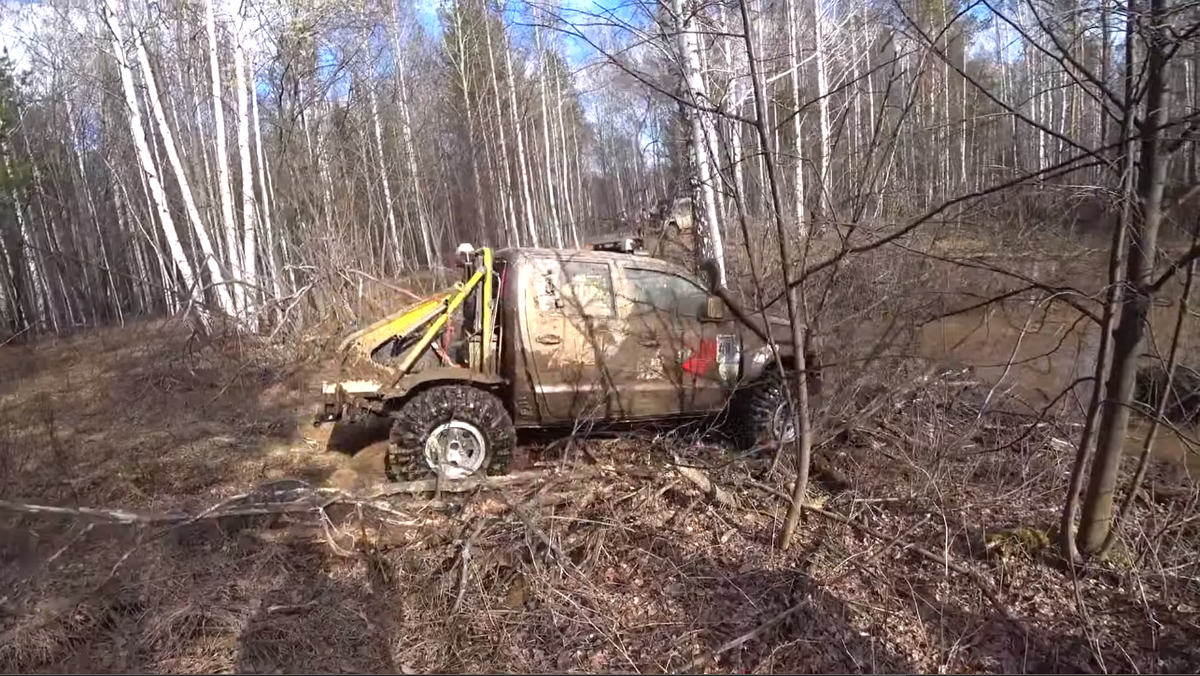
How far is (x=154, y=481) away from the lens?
564 cm

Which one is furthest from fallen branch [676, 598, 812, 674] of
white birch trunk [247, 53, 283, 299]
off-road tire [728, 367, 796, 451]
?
white birch trunk [247, 53, 283, 299]

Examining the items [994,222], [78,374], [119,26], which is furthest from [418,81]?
[994,222]

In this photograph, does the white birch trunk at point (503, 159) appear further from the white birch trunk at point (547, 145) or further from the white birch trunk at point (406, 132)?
the white birch trunk at point (406, 132)

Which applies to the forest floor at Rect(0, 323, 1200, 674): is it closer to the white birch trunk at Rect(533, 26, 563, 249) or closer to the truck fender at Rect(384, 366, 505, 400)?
the truck fender at Rect(384, 366, 505, 400)

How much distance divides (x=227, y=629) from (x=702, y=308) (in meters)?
3.86

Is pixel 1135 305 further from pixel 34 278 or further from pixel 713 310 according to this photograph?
pixel 34 278

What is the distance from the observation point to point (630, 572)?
3.83m

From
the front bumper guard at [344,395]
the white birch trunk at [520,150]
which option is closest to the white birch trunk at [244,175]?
the front bumper guard at [344,395]

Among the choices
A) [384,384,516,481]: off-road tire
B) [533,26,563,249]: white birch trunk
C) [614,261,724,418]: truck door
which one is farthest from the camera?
[533,26,563,249]: white birch trunk

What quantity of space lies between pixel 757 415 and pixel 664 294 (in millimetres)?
1265

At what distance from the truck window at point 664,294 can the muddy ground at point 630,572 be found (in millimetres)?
1076

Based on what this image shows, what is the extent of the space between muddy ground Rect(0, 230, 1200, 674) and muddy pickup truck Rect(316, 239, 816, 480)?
0.46 m

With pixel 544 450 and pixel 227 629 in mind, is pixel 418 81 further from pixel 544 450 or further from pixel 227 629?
pixel 227 629

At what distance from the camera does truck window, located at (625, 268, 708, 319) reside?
555 cm
